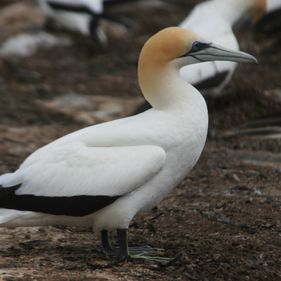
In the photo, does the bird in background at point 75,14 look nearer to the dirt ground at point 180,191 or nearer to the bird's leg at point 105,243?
the dirt ground at point 180,191

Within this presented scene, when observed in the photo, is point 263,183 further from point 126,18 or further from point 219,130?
point 126,18

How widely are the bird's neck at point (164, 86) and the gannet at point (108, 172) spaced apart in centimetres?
2

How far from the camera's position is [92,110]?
10445 millimetres

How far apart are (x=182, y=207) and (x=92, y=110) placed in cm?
393

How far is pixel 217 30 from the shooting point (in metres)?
9.78

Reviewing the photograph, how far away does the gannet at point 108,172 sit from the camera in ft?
17.4

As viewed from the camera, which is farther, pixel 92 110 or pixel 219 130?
pixel 92 110

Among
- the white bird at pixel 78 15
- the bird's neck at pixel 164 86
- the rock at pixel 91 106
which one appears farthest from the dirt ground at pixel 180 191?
the white bird at pixel 78 15

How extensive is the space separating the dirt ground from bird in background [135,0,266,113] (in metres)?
0.38

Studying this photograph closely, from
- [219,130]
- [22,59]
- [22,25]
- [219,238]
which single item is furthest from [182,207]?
[22,25]

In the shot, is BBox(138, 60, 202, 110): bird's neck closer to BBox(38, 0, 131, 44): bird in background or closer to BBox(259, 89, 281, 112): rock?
BBox(259, 89, 281, 112): rock

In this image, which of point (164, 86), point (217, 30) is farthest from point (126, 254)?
point (217, 30)

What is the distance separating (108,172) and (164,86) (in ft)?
1.95

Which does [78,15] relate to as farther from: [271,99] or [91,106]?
[271,99]
